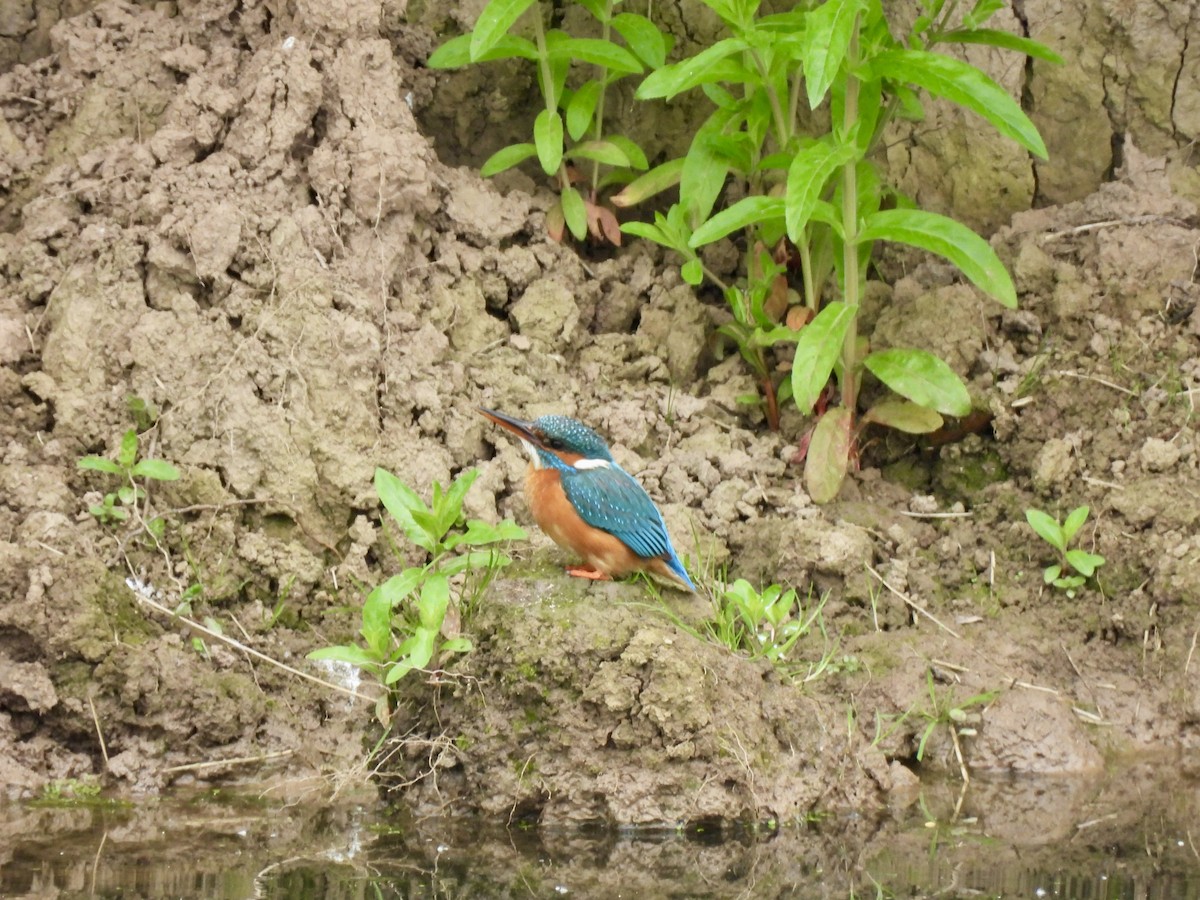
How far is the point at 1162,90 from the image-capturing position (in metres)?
6.47

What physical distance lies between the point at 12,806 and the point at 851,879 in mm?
2497

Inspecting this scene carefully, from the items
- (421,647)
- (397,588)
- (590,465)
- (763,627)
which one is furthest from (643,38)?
(421,647)

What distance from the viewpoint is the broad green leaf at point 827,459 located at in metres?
5.82

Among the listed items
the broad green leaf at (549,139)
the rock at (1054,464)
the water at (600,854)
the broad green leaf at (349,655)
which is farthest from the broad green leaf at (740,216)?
the water at (600,854)

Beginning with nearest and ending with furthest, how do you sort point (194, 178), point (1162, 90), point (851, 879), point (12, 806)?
point (851, 879) < point (12, 806) < point (194, 178) < point (1162, 90)

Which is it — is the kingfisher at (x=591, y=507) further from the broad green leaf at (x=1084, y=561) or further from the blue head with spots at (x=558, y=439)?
the broad green leaf at (x=1084, y=561)

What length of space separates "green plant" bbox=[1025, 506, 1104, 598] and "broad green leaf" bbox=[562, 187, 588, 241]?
225 cm

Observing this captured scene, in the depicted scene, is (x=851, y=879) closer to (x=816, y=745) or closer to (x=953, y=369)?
(x=816, y=745)

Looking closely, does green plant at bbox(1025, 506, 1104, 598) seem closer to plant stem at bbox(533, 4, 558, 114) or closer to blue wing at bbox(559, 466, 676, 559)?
blue wing at bbox(559, 466, 676, 559)

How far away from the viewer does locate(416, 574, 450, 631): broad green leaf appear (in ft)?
14.3

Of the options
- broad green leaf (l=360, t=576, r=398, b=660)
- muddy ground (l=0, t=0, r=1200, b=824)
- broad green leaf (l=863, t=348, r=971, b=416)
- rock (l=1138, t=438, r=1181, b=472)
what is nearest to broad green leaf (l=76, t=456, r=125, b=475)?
muddy ground (l=0, t=0, r=1200, b=824)

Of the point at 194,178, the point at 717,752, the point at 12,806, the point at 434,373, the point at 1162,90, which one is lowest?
the point at 12,806

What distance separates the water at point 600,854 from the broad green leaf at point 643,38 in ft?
10.5

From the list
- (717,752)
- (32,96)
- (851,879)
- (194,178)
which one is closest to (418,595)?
(717,752)
